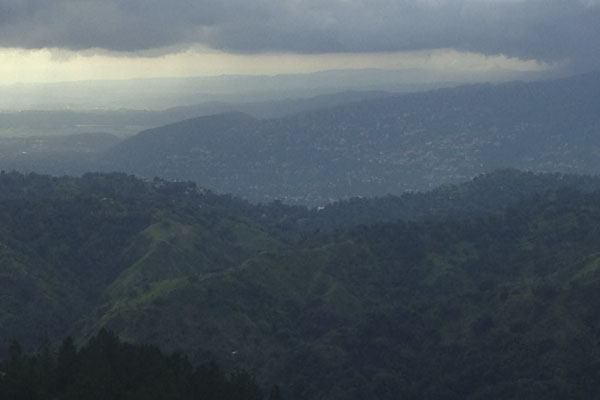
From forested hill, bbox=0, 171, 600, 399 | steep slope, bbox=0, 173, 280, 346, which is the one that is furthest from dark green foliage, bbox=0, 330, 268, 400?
steep slope, bbox=0, 173, 280, 346

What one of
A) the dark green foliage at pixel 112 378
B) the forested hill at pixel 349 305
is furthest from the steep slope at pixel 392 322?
the dark green foliage at pixel 112 378

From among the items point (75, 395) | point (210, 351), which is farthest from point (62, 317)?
point (75, 395)

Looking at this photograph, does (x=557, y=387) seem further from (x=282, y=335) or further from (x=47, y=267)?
(x=47, y=267)

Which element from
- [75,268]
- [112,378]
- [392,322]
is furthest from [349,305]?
[112,378]

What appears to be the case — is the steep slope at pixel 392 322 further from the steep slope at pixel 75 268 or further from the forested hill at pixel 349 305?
the steep slope at pixel 75 268

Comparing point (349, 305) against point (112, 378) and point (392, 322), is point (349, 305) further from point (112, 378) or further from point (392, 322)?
point (112, 378)

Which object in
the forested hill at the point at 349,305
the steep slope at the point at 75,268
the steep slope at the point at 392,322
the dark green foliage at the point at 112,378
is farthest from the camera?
the steep slope at the point at 75,268

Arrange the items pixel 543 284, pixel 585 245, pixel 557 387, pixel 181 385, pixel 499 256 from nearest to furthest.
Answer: pixel 181 385
pixel 557 387
pixel 543 284
pixel 585 245
pixel 499 256
